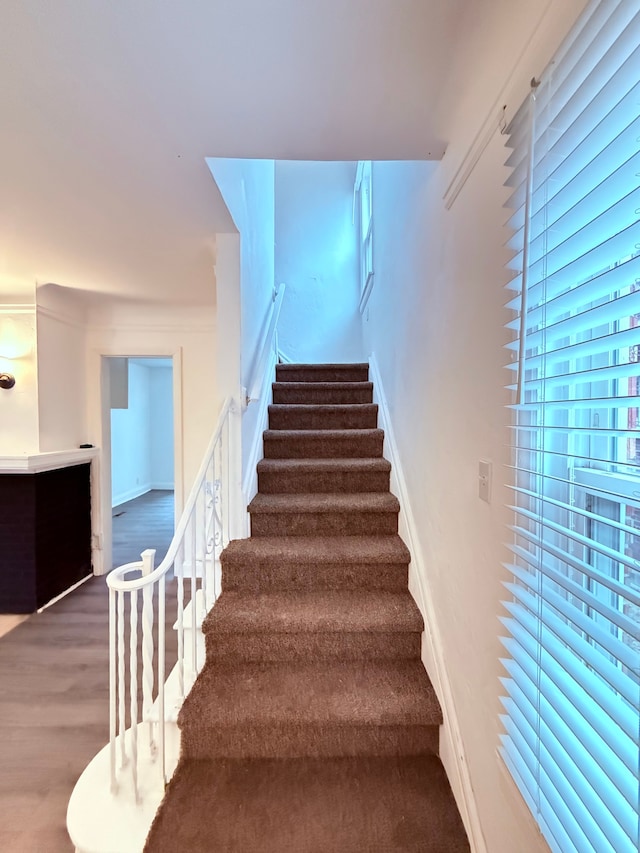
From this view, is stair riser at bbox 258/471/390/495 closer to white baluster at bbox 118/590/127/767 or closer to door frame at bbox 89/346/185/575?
white baluster at bbox 118/590/127/767

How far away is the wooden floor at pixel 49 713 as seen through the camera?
1370mm

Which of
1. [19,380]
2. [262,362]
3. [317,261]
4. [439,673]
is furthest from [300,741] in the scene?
[317,261]

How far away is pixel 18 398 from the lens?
2.85 m

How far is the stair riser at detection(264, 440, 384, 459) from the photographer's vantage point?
251 cm

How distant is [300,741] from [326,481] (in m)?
1.21

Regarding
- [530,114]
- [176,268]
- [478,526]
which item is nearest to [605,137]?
[530,114]

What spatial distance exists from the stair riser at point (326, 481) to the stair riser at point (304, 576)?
565mm

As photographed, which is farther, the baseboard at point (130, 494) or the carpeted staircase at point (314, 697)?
the baseboard at point (130, 494)

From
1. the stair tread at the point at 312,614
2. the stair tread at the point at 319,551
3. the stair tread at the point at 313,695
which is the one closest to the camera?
the stair tread at the point at 313,695

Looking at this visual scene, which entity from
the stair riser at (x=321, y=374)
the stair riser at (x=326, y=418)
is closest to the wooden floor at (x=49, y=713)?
the stair riser at (x=326, y=418)

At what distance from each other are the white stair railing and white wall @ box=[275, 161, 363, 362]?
2.49 m

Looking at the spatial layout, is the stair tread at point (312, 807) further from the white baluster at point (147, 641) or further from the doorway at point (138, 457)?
the doorway at point (138, 457)

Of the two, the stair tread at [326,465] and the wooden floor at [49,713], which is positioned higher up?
the stair tread at [326,465]

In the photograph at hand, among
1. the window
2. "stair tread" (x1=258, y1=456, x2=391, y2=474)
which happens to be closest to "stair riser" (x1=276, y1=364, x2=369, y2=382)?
the window
